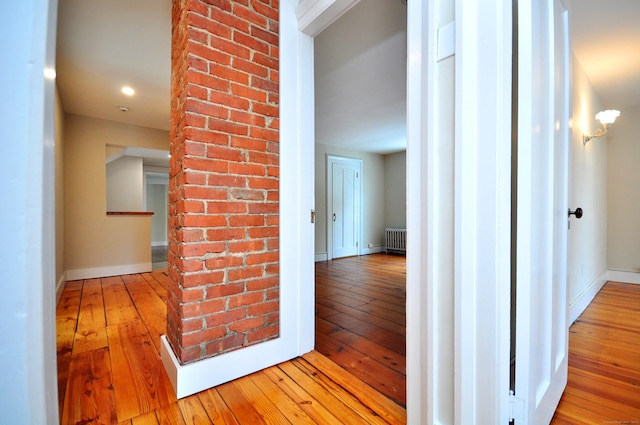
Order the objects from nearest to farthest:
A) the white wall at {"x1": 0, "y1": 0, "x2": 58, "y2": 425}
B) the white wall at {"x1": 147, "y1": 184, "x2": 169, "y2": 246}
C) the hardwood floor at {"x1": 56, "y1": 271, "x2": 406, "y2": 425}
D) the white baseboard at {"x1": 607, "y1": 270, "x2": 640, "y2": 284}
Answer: the white wall at {"x1": 0, "y1": 0, "x2": 58, "y2": 425}
the hardwood floor at {"x1": 56, "y1": 271, "x2": 406, "y2": 425}
the white baseboard at {"x1": 607, "y1": 270, "x2": 640, "y2": 284}
the white wall at {"x1": 147, "y1": 184, "x2": 169, "y2": 246}

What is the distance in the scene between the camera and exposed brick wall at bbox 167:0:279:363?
1.38m

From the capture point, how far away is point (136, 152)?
466 centimetres

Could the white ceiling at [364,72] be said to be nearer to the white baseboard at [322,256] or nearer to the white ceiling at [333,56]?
the white ceiling at [333,56]

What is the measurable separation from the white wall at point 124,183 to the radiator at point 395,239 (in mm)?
5602

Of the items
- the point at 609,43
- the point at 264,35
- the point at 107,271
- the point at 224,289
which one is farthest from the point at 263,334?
the point at 107,271

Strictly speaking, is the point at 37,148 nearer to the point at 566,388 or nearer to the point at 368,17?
the point at 566,388

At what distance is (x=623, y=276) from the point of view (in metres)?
3.58

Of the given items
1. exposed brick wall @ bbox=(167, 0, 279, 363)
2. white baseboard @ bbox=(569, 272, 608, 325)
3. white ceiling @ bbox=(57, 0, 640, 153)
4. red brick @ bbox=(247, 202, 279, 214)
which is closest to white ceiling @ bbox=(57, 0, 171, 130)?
white ceiling @ bbox=(57, 0, 640, 153)

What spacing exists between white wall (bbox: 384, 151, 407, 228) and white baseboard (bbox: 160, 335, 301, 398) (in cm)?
526

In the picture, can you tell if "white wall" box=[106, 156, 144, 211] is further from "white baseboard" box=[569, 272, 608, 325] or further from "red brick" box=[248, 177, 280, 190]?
"white baseboard" box=[569, 272, 608, 325]

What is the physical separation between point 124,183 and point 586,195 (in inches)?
295

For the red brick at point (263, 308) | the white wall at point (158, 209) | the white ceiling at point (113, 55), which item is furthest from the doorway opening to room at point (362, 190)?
the white wall at point (158, 209)

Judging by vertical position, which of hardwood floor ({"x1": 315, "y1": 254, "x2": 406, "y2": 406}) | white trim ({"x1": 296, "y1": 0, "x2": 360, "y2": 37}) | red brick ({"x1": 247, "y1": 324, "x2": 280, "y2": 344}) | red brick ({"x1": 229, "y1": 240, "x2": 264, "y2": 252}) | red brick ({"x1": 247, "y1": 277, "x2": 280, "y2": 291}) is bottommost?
hardwood floor ({"x1": 315, "y1": 254, "x2": 406, "y2": 406})

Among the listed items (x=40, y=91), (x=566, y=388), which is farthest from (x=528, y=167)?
(x=566, y=388)
